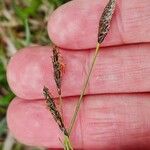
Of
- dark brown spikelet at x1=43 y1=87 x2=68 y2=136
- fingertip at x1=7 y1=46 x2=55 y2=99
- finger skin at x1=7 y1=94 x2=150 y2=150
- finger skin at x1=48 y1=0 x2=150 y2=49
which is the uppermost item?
finger skin at x1=48 y1=0 x2=150 y2=49

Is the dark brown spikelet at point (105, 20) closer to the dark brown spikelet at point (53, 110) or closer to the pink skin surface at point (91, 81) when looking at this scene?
the pink skin surface at point (91, 81)

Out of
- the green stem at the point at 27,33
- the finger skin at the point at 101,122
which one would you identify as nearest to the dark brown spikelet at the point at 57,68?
the finger skin at the point at 101,122

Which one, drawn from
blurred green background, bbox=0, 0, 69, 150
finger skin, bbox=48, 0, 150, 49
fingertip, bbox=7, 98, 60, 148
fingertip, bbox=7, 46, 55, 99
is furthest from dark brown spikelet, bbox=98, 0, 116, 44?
blurred green background, bbox=0, 0, 69, 150

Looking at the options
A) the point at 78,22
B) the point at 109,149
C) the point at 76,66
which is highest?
the point at 78,22

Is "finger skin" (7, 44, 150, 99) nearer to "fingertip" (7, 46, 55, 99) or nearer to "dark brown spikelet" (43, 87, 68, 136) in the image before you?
"fingertip" (7, 46, 55, 99)

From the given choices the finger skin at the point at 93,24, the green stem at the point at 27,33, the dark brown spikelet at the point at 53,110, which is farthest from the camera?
the green stem at the point at 27,33

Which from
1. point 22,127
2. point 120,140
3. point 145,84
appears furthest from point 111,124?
point 22,127

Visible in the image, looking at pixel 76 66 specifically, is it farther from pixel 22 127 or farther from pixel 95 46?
pixel 22 127

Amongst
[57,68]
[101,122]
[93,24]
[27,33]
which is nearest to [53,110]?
[57,68]
